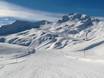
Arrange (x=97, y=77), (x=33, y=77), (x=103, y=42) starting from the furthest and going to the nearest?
1. (x=103, y=42)
2. (x=33, y=77)
3. (x=97, y=77)

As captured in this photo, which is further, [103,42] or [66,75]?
[103,42]

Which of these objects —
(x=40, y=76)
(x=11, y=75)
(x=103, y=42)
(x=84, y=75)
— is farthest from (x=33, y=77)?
(x=103, y=42)

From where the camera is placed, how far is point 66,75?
52.6 m

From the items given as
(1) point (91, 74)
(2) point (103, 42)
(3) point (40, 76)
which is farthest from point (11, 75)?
(2) point (103, 42)

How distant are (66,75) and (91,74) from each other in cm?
394

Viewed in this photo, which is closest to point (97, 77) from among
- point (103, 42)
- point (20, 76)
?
point (20, 76)

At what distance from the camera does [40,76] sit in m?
52.8

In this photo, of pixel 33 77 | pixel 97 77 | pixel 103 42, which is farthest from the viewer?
pixel 103 42

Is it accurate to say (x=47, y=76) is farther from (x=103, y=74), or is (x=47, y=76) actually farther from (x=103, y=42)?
(x=103, y=42)

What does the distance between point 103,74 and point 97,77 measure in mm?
2985

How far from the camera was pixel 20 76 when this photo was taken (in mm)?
53875

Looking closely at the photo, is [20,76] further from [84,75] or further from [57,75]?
[84,75]

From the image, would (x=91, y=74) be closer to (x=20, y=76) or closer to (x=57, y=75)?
(x=57, y=75)

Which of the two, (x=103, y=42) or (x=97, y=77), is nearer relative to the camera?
(x=97, y=77)
